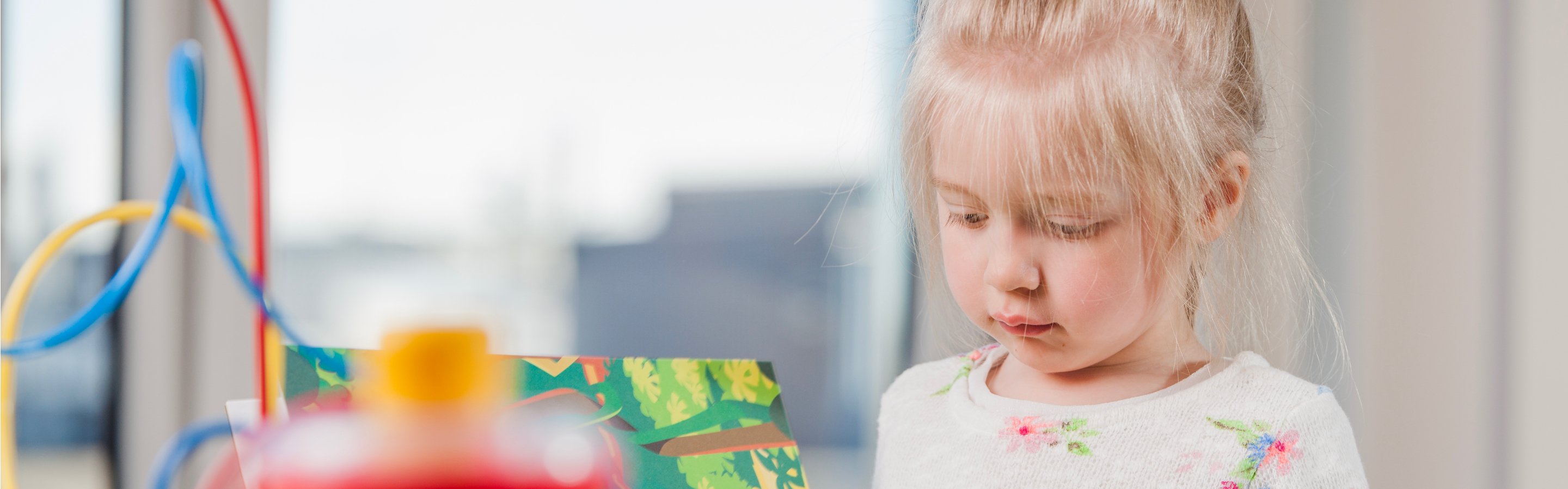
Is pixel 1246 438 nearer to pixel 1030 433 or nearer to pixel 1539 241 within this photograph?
pixel 1030 433

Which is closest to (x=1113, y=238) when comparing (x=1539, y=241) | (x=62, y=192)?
(x=1539, y=241)

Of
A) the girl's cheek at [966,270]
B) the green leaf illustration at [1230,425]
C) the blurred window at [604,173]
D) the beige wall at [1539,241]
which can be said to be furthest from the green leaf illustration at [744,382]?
the beige wall at [1539,241]

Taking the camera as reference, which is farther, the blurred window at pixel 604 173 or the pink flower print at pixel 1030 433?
the blurred window at pixel 604 173

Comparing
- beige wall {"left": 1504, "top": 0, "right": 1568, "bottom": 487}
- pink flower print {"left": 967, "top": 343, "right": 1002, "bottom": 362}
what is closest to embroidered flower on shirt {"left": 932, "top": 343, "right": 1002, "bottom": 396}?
pink flower print {"left": 967, "top": 343, "right": 1002, "bottom": 362}

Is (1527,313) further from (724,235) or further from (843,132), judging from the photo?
(724,235)

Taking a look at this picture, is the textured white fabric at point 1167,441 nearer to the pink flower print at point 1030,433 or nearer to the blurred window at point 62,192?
the pink flower print at point 1030,433

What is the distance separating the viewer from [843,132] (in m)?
1.33

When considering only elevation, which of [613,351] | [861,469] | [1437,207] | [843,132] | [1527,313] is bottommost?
[861,469]

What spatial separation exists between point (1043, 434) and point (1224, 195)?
6.6 inches

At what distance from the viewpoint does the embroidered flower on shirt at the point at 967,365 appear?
0.63 meters

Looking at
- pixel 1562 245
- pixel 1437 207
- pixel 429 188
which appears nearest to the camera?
pixel 1562 245

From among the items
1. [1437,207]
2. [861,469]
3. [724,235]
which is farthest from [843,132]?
[1437,207]

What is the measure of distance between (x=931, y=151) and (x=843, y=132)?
81 cm

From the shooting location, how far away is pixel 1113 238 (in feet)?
1.52
